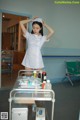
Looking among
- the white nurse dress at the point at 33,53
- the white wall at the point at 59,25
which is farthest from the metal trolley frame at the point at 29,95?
the white wall at the point at 59,25

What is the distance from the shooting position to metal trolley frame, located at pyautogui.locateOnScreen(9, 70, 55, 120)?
204cm

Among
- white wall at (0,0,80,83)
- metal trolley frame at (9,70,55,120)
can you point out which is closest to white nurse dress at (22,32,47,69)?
metal trolley frame at (9,70,55,120)

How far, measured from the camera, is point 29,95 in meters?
2.12

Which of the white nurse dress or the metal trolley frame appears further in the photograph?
the white nurse dress

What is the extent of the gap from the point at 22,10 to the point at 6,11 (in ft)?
1.65

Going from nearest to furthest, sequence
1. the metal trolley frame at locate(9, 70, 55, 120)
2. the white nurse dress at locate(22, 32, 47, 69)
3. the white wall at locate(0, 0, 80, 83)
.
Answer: the metal trolley frame at locate(9, 70, 55, 120), the white nurse dress at locate(22, 32, 47, 69), the white wall at locate(0, 0, 80, 83)

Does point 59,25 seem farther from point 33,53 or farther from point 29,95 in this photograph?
point 29,95

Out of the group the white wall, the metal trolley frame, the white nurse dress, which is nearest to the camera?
the metal trolley frame

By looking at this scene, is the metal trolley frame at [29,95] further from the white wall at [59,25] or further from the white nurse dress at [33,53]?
the white wall at [59,25]

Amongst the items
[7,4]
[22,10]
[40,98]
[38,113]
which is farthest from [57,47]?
[40,98]

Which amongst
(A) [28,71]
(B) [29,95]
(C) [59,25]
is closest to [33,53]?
(A) [28,71]

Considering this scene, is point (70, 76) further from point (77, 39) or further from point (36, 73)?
point (36, 73)

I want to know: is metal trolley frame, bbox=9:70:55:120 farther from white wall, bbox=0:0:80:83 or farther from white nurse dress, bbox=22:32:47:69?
white wall, bbox=0:0:80:83

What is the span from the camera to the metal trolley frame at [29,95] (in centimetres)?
204
